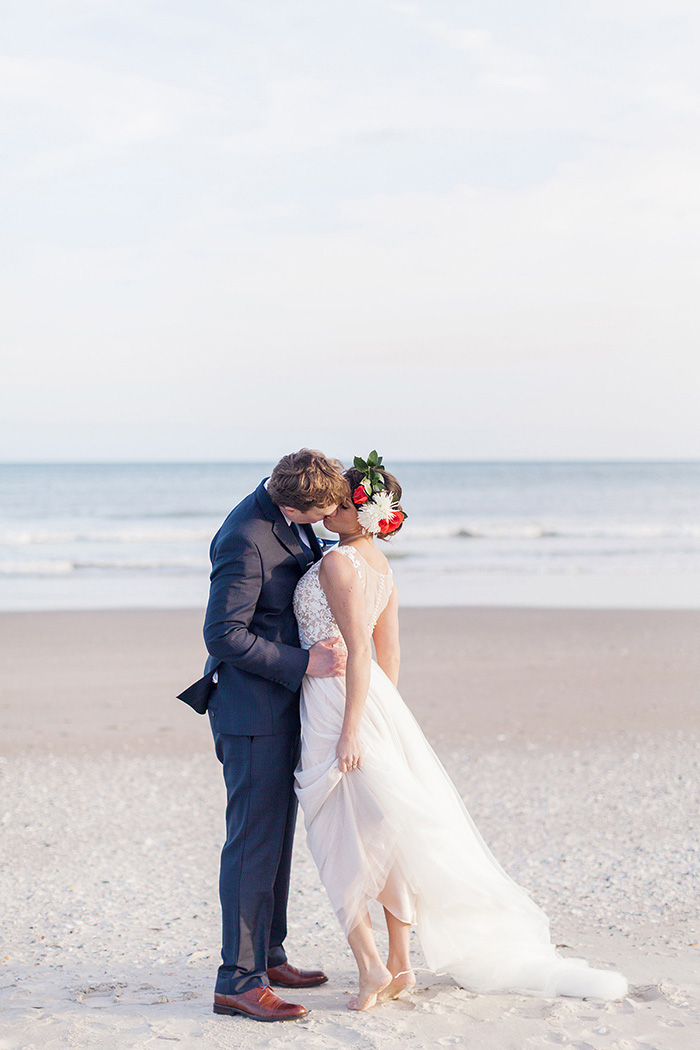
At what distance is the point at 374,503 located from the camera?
3.27 meters

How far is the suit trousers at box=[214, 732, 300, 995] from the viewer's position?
10.4 feet

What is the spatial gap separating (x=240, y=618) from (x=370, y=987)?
1.34 m

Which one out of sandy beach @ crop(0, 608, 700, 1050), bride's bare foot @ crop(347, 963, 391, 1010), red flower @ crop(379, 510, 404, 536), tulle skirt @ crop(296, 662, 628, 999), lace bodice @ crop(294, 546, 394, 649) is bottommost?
sandy beach @ crop(0, 608, 700, 1050)

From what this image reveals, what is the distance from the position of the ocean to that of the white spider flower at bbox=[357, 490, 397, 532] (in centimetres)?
1026

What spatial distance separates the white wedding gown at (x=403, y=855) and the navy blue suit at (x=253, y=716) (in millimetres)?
95

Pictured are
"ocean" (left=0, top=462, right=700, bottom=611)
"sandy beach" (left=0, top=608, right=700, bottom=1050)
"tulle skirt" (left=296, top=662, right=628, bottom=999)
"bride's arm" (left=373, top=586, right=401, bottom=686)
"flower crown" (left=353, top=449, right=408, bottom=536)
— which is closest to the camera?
"sandy beach" (left=0, top=608, right=700, bottom=1050)

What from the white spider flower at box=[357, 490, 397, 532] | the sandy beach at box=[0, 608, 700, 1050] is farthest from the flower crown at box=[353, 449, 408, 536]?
the sandy beach at box=[0, 608, 700, 1050]

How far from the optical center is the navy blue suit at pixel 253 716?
313 cm

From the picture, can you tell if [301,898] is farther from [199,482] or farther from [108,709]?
[199,482]

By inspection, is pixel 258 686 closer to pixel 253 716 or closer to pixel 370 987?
pixel 253 716

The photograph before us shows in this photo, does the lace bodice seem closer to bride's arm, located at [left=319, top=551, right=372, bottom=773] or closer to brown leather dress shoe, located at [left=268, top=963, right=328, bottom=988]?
bride's arm, located at [left=319, top=551, right=372, bottom=773]

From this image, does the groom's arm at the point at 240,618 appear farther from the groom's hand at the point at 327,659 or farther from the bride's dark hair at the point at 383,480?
the bride's dark hair at the point at 383,480

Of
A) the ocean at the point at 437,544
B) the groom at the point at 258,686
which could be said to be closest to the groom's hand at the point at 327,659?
the groom at the point at 258,686

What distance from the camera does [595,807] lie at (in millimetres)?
5582
